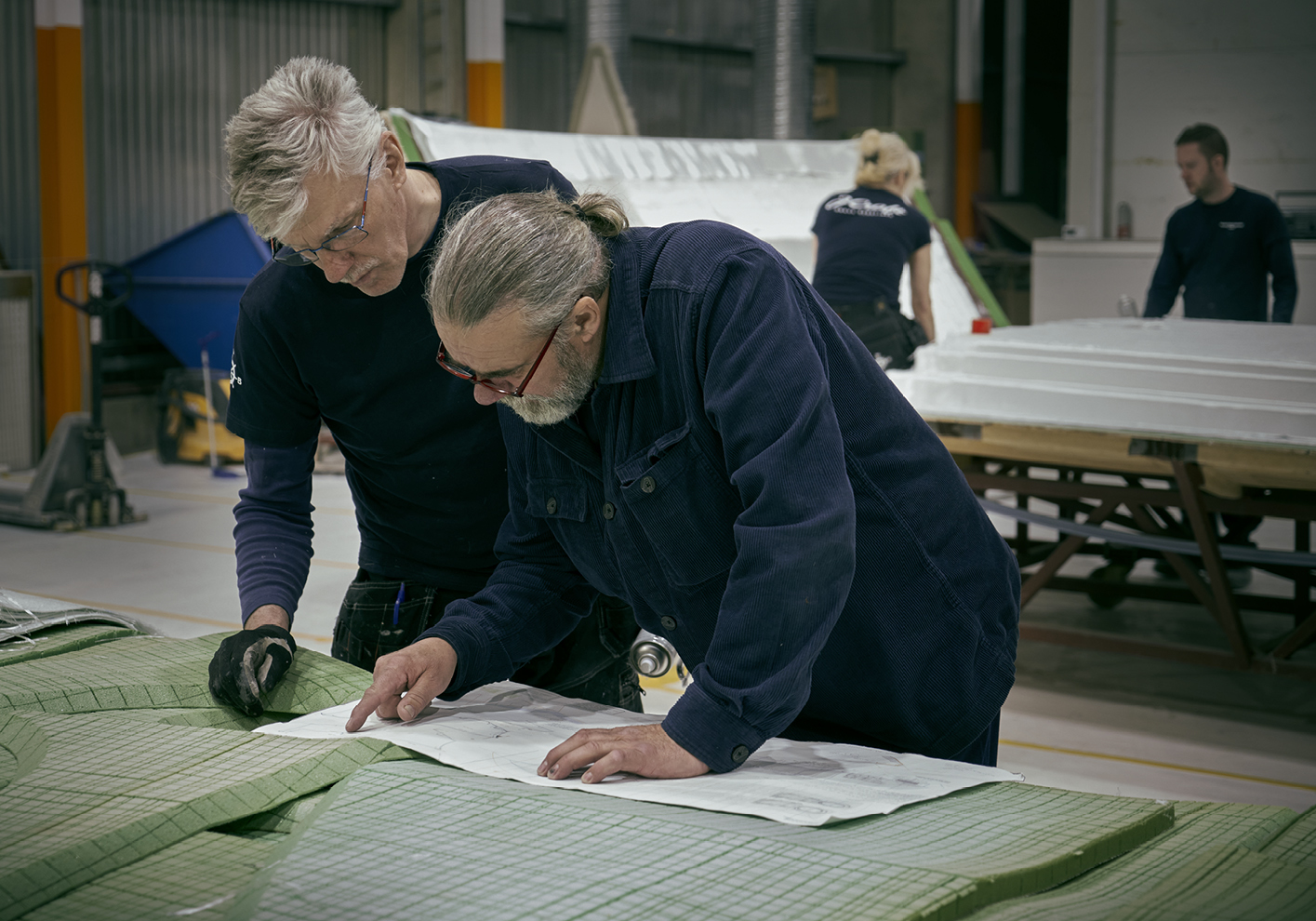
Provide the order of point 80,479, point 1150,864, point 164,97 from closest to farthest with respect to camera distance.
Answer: point 1150,864 → point 80,479 → point 164,97

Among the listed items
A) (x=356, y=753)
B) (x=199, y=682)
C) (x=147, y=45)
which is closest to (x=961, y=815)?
(x=356, y=753)

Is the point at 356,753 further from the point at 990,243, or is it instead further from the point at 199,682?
the point at 990,243

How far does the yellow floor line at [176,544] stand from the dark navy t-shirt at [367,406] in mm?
3831

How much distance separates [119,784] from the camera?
1.41 meters

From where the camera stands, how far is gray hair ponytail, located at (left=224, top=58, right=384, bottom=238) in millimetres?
1718

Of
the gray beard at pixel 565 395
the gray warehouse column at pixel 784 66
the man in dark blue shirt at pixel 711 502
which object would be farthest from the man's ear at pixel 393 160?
the gray warehouse column at pixel 784 66

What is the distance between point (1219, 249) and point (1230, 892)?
210 inches

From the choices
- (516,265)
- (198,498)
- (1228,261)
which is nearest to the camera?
(516,265)

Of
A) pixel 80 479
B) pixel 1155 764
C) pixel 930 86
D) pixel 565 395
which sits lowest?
pixel 1155 764

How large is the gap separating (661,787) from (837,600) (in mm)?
288

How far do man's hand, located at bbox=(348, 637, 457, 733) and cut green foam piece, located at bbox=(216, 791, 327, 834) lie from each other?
0.21 m

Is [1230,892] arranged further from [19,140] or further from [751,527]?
[19,140]

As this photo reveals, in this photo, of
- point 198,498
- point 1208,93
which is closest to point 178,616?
point 198,498

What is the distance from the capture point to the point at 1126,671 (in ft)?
14.5
